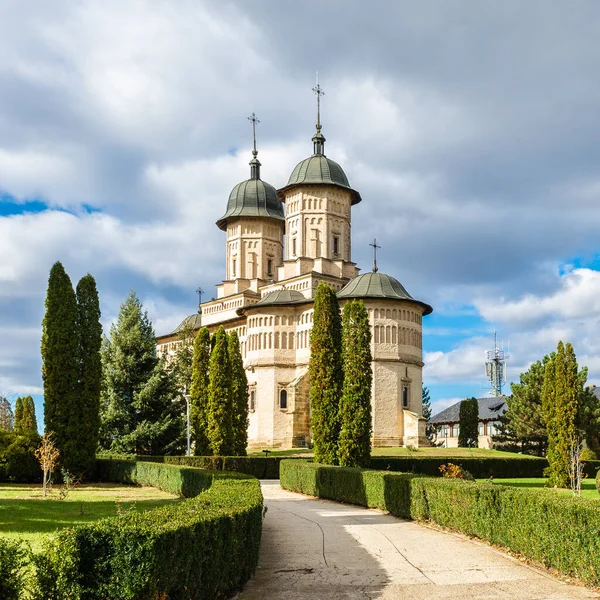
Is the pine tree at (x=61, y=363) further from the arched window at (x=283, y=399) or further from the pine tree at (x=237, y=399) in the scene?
the arched window at (x=283, y=399)

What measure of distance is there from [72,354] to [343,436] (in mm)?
10015

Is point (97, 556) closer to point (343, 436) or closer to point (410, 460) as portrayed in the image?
point (343, 436)

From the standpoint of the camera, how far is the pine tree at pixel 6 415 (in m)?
61.8

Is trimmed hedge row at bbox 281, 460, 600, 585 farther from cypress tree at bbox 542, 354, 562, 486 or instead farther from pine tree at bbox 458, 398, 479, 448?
pine tree at bbox 458, 398, 479, 448

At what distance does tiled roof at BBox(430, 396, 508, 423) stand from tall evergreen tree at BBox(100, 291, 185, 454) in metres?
39.5

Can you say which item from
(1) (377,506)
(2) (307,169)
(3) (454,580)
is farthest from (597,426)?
(3) (454,580)


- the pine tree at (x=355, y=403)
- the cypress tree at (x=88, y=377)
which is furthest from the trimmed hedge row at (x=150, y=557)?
the cypress tree at (x=88, y=377)

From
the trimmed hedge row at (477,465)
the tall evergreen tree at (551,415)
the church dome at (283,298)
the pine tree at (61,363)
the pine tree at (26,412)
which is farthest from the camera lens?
the pine tree at (26,412)

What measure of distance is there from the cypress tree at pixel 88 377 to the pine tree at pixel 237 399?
829 cm

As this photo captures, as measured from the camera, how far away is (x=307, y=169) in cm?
5538

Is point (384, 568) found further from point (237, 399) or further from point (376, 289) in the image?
point (376, 289)

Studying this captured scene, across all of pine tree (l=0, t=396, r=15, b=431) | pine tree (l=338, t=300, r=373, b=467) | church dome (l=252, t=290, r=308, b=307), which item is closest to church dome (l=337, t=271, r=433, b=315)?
church dome (l=252, t=290, r=308, b=307)

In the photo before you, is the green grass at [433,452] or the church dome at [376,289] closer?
the green grass at [433,452]

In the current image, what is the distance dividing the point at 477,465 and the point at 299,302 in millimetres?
19096
